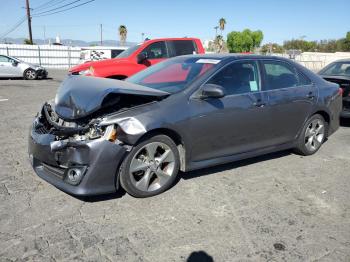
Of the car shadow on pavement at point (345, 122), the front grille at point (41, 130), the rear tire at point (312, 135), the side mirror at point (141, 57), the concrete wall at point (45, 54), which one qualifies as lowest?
the car shadow on pavement at point (345, 122)

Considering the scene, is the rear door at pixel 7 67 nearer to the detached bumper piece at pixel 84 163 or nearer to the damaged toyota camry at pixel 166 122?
the damaged toyota camry at pixel 166 122

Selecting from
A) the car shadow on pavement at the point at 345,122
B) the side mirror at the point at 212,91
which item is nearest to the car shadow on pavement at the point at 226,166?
the side mirror at the point at 212,91

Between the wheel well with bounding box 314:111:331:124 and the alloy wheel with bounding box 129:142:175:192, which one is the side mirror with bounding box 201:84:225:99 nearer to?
the alloy wheel with bounding box 129:142:175:192

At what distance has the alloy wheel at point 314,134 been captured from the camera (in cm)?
572

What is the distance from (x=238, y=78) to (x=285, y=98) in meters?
0.87

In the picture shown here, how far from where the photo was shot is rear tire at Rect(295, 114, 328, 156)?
18.3 ft

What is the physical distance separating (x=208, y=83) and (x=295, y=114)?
5.48ft

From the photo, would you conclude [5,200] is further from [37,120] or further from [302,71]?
[302,71]

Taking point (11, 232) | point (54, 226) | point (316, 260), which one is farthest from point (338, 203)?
point (11, 232)

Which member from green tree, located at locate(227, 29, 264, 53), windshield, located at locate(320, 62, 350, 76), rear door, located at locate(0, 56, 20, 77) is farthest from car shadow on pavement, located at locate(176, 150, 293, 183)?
green tree, located at locate(227, 29, 264, 53)

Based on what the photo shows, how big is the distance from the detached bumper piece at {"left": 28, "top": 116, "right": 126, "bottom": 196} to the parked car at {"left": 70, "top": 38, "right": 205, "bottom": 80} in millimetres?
5861

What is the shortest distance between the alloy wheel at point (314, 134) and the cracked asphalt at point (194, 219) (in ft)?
2.39

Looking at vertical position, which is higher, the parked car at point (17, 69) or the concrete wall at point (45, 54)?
the concrete wall at point (45, 54)

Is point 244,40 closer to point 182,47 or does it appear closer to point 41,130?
point 182,47
